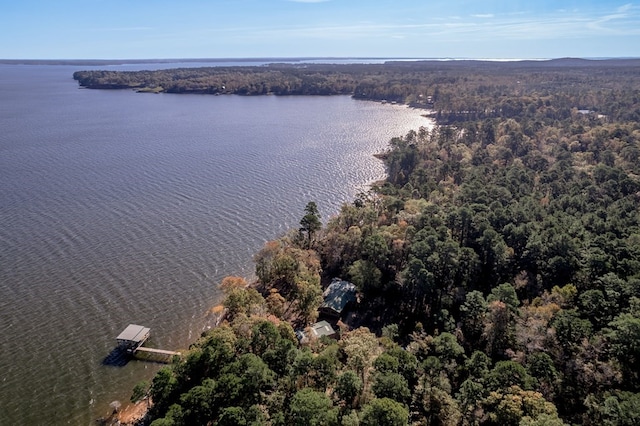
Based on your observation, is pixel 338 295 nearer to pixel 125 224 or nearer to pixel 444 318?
pixel 444 318

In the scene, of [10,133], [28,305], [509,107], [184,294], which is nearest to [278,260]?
[184,294]

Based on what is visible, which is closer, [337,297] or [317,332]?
[317,332]

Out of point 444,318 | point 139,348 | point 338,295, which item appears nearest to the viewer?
point 444,318

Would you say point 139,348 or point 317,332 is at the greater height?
point 317,332

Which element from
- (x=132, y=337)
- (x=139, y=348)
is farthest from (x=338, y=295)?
(x=132, y=337)

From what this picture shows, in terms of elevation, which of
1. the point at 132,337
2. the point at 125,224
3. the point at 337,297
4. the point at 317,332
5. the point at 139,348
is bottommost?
the point at 139,348

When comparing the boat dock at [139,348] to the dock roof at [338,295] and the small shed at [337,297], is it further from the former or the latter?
the dock roof at [338,295]

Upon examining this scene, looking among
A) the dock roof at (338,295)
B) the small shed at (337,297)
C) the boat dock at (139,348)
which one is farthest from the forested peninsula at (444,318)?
the boat dock at (139,348)

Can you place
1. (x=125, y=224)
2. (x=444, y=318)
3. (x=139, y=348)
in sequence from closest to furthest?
(x=444, y=318) → (x=139, y=348) → (x=125, y=224)
